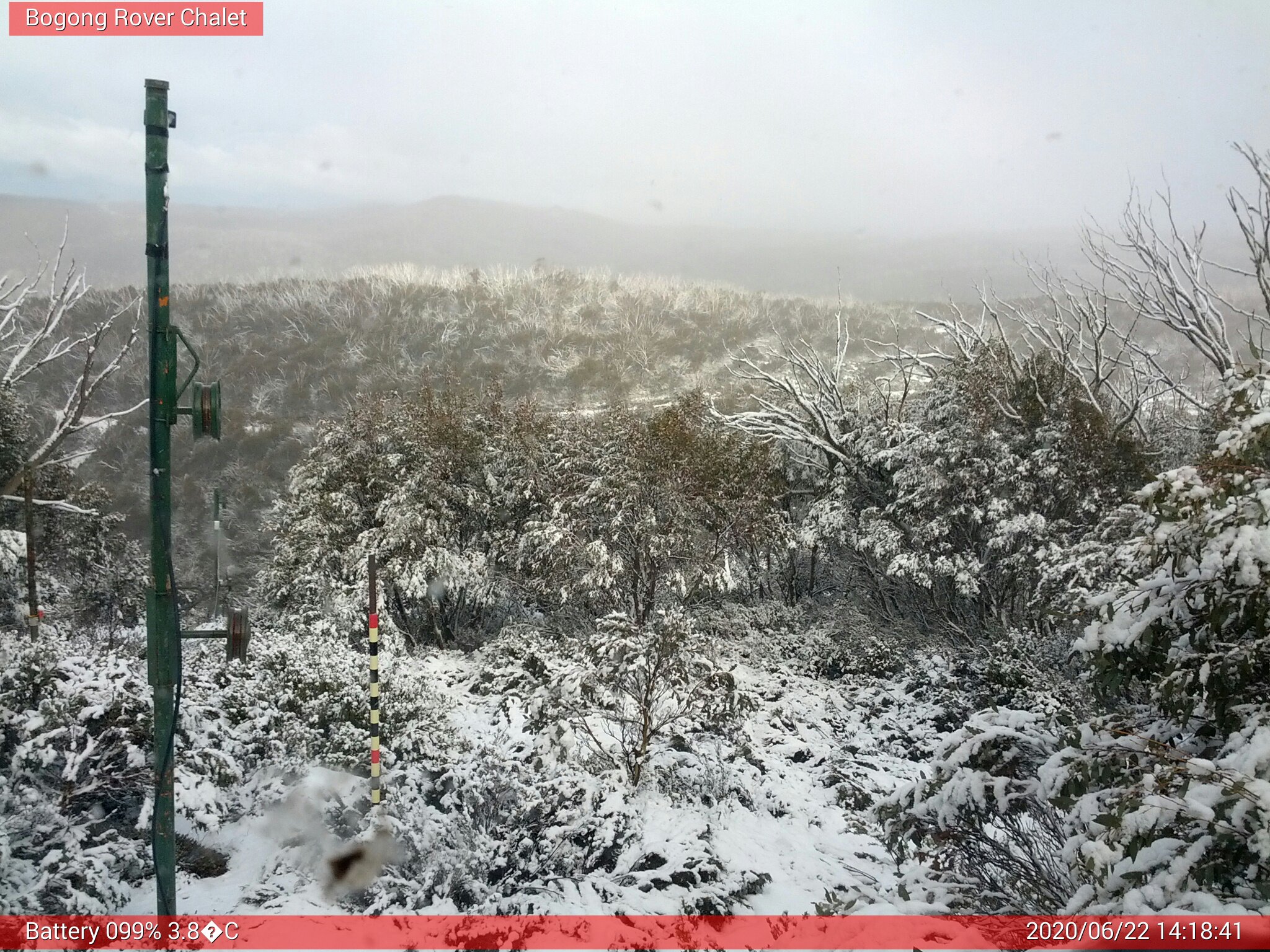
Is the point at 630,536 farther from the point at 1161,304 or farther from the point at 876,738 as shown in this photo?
the point at 1161,304

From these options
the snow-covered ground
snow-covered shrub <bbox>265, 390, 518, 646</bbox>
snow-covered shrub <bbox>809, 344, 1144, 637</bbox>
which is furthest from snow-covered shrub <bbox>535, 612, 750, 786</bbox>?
snow-covered shrub <bbox>809, 344, 1144, 637</bbox>

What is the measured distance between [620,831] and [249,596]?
11.2 metres

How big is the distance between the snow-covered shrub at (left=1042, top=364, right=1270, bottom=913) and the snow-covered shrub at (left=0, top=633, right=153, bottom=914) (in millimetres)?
4752

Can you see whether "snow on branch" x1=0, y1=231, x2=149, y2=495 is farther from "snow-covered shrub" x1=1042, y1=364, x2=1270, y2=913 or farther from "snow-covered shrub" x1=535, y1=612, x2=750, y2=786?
"snow-covered shrub" x1=1042, y1=364, x2=1270, y2=913

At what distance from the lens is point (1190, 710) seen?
259cm

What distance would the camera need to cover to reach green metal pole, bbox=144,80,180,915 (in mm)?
2984

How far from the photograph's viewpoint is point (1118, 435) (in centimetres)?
918

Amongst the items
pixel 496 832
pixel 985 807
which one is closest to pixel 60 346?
pixel 496 832

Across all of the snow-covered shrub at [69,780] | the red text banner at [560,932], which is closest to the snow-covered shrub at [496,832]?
the red text banner at [560,932]

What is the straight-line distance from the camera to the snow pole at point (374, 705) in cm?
524

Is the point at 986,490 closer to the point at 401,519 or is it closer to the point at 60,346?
the point at 401,519

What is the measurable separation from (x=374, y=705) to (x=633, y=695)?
87.6 inches

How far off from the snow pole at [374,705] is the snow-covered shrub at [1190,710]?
449 centimetres

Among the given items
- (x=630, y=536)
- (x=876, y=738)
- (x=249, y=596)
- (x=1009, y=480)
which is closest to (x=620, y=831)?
(x=876, y=738)
